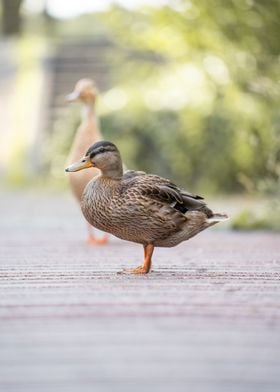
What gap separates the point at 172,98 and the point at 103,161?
11.2 m

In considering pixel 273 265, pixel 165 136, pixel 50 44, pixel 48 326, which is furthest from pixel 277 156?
pixel 50 44

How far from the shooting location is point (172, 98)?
17062mm

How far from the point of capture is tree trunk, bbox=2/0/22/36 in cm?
3041

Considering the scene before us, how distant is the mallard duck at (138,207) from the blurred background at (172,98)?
10.9ft

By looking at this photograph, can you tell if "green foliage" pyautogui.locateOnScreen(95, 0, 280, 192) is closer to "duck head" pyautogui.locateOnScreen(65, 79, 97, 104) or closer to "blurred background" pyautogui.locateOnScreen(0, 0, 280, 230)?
"blurred background" pyautogui.locateOnScreen(0, 0, 280, 230)

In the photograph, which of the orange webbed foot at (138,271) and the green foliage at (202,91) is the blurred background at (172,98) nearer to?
the green foliage at (202,91)

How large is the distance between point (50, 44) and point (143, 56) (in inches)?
198

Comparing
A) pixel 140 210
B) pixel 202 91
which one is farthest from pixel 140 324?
pixel 202 91

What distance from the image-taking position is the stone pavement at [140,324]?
3445 mm

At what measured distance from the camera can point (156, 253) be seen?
7.34 m

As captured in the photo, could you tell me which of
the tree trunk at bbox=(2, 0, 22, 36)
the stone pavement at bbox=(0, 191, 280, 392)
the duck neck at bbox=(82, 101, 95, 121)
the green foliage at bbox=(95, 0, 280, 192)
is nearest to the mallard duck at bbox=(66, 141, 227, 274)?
the stone pavement at bbox=(0, 191, 280, 392)

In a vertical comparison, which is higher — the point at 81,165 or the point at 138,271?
the point at 81,165

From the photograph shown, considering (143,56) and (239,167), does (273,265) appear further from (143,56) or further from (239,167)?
(143,56)

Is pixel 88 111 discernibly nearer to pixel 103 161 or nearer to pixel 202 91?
pixel 103 161
